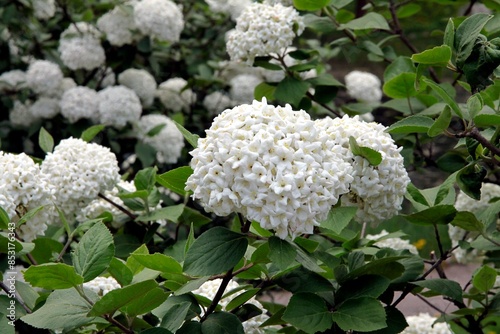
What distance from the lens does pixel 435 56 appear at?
1417 millimetres

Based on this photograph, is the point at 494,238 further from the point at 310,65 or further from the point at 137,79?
the point at 137,79

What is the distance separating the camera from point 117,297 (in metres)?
A: 1.24

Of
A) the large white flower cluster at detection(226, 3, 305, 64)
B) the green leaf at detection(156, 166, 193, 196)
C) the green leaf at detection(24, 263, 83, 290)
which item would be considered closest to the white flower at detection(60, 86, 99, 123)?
the large white flower cluster at detection(226, 3, 305, 64)

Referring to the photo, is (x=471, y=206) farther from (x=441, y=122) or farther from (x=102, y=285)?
(x=102, y=285)

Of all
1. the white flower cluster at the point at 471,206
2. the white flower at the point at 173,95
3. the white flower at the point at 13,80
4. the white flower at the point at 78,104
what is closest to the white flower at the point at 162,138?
the white flower at the point at 78,104

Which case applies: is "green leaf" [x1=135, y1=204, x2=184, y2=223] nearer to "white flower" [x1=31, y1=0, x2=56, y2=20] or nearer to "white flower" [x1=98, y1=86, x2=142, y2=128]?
"white flower" [x1=98, y1=86, x2=142, y2=128]

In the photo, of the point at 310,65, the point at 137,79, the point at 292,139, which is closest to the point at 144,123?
the point at 137,79

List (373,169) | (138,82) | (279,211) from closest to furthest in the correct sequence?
(279,211) < (373,169) < (138,82)

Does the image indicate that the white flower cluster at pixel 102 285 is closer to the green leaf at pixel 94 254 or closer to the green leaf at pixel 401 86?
the green leaf at pixel 94 254

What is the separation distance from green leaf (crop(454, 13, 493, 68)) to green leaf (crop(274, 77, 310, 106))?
0.95 m

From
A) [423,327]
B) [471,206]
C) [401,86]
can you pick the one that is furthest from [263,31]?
[423,327]

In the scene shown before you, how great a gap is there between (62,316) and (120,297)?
0.45ft

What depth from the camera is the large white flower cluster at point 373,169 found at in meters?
1.40

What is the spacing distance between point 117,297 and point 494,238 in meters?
0.97
